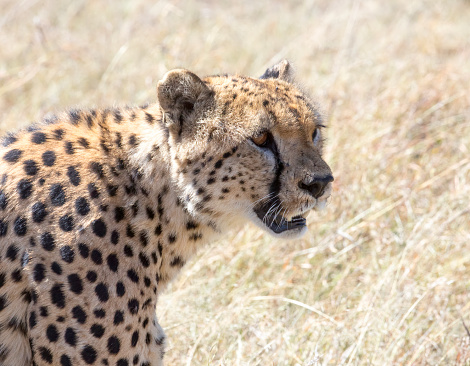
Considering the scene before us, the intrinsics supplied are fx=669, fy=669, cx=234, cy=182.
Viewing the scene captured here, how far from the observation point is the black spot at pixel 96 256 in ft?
7.50

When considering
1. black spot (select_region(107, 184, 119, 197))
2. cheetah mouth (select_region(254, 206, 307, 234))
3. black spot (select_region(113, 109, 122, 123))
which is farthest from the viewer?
black spot (select_region(113, 109, 122, 123))

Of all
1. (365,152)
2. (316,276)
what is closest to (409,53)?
(365,152)

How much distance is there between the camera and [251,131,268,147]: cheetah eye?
2.45 metres

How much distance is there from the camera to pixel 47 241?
7.50 feet

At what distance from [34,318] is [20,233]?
292mm

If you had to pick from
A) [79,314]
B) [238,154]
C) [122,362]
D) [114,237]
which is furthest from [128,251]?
[238,154]

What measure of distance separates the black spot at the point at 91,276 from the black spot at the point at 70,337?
0.17 m

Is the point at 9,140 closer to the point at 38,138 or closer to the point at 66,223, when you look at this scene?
the point at 38,138

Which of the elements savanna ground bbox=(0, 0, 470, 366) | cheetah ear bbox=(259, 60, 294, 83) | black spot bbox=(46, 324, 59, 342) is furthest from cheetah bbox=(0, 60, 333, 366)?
savanna ground bbox=(0, 0, 470, 366)

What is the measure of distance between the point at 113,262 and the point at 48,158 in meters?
0.45

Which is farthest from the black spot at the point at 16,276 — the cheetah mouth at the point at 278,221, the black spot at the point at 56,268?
the cheetah mouth at the point at 278,221

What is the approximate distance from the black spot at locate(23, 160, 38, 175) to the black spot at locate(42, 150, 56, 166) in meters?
0.04

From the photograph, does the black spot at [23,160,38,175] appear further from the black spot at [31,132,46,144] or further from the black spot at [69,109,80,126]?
the black spot at [69,109,80,126]

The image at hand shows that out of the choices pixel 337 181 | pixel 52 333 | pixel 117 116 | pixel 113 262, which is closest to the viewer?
pixel 52 333
